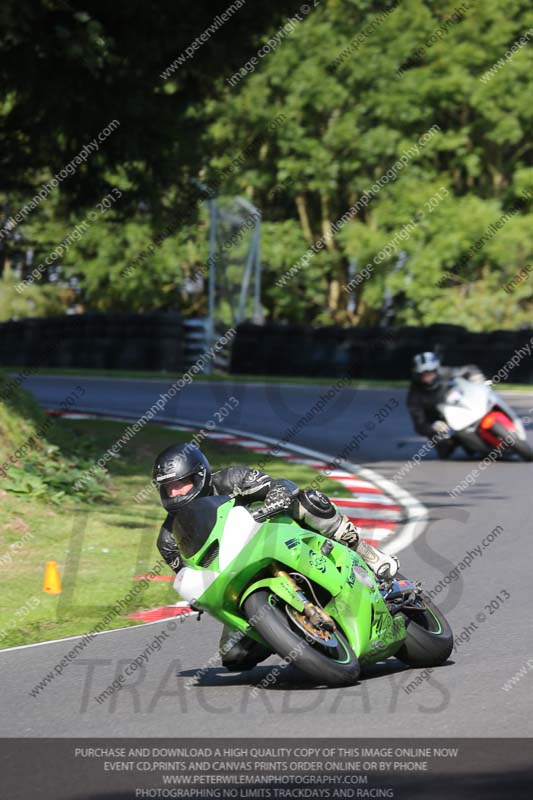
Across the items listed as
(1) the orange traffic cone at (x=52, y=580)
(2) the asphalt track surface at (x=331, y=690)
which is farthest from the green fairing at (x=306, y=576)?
(1) the orange traffic cone at (x=52, y=580)

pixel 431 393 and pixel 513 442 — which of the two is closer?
pixel 513 442

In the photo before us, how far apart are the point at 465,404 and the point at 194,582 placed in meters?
10.4

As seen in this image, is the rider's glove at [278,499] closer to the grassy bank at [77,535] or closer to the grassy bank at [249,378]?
the grassy bank at [77,535]

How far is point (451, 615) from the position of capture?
335 inches

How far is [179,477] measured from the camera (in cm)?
663

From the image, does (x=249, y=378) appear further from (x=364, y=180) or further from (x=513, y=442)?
(x=364, y=180)

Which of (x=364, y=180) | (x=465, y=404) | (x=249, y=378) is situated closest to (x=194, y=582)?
(x=465, y=404)

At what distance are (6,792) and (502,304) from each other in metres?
32.2

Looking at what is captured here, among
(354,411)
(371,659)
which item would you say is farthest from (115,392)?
(371,659)

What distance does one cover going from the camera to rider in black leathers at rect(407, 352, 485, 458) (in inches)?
659

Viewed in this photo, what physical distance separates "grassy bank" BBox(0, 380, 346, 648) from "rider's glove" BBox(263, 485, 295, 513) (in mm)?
2544

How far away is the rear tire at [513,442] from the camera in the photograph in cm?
1645

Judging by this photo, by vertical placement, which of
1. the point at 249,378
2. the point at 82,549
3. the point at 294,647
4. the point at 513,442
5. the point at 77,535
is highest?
the point at 294,647

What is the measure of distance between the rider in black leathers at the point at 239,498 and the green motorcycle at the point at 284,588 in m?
0.08
